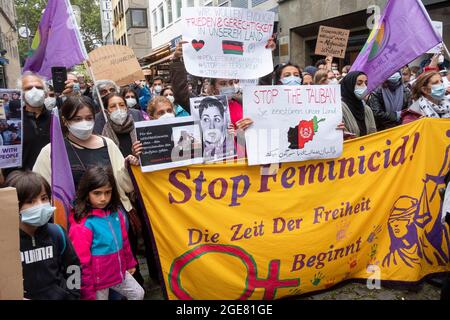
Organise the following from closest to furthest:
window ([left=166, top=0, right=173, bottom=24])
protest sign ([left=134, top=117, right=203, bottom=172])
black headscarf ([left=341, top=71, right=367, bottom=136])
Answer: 1. protest sign ([left=134, top=117, right=203, bottom=172])
2. black headscarf ([left=341, top=71, right=367, bottom=136])
3. window ([left=166, top=0, right=173, bottom=24])

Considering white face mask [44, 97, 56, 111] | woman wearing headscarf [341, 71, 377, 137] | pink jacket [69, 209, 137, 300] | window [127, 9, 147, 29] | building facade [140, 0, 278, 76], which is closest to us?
pink jacket [69, 209, 137, 300]

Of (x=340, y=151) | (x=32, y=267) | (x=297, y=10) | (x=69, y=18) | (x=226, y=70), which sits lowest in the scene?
(x=32, y=267)

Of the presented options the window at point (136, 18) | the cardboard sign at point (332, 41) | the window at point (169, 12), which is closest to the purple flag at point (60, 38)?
the cardboard sign at point (332, 41)

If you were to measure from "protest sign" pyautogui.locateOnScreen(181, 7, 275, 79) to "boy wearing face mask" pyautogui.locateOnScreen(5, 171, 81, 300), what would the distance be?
1287 millimetres

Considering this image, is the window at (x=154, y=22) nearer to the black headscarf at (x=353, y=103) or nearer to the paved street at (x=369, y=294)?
the black headscarf at (x=353, y=103)

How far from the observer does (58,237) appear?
2070mm

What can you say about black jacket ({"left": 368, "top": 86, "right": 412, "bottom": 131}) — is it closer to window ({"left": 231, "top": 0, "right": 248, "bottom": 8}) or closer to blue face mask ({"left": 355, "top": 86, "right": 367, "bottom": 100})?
blue face mask ({"left": 355, "top": 86, "right": 367, "bottom": 100})

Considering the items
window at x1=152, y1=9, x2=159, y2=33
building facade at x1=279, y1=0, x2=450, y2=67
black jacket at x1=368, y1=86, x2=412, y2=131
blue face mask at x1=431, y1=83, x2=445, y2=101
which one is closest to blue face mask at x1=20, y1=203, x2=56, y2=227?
blue face mask at x1=431, y1=83, x2=445, y2=101

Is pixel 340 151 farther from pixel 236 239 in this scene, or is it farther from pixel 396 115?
pixel 396 115

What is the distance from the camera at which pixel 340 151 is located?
2.91 m

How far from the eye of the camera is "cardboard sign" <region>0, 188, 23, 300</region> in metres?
1.38

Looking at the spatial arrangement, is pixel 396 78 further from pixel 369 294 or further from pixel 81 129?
pixel 81 129
